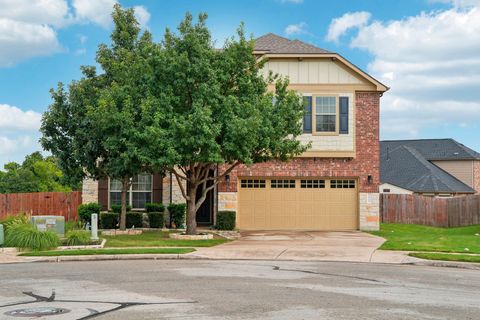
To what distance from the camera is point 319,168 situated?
95.8 ft

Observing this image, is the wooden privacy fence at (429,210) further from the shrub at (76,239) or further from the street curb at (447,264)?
the shrub at (76,239)

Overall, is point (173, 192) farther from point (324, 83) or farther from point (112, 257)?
point (112, 257)

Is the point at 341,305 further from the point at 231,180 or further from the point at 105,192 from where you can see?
the point at 105,192

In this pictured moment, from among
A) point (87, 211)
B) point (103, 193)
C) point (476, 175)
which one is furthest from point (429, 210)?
point (476, 175)

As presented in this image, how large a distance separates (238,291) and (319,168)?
17.9 m

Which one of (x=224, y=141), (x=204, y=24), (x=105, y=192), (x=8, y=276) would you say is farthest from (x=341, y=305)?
(x=105, y=192)

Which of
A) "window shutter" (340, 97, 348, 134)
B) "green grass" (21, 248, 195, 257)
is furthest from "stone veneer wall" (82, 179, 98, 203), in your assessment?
"window shutter" (340, 97, 348, 134)

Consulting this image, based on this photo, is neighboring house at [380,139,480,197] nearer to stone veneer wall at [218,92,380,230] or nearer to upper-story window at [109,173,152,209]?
stone veneer wall at [218,92,380,230]

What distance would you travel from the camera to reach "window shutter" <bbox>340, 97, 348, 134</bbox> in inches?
1135

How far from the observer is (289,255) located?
61.9 ft

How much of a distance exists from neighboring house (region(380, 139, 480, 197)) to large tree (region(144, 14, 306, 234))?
98.1ft

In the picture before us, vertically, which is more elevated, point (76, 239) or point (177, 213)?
point (177, 213)

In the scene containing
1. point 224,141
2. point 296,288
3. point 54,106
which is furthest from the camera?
point 54,106

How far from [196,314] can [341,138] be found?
2037 centimetres
